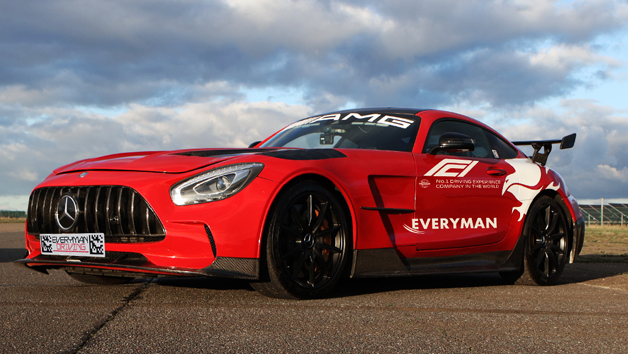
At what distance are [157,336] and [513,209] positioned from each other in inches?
141

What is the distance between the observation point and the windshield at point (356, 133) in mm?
4895

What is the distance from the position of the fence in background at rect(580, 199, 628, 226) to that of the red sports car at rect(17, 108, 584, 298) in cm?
4306

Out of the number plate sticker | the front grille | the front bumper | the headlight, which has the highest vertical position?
the headlight

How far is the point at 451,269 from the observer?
4836 mm

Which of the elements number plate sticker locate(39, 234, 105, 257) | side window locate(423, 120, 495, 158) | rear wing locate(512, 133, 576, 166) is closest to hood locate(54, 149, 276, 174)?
number plate sticker locate(39, 234, 105, 257)

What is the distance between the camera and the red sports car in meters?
3.71

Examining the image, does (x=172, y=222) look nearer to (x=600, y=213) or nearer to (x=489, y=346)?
(x=489, y=346)

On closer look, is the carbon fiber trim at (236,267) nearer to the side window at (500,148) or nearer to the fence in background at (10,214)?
the side window at (500,148)

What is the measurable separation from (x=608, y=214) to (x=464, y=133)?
45.1 meters

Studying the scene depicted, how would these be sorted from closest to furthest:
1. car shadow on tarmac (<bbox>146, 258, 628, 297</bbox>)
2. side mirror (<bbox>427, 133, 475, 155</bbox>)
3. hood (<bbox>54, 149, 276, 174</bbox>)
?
hood (<bbox>54, 149, 276, 174</bbox>)
car shadow on tarmac (<bbox>146, 258, 628, 297</bbox>)
side mirror (<bbox>427, 133, 475, 155</bbox>)

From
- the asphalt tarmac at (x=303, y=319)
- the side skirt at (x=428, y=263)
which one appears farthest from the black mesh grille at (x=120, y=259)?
the side skirt at (x=428, y=263)

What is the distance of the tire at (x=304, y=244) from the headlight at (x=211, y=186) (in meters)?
0.26

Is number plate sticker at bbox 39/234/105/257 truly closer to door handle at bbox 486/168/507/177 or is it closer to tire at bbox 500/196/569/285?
door handle at bbox 486/168/507/177

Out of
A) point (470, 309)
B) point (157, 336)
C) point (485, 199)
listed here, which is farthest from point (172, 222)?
point (485, 199)
